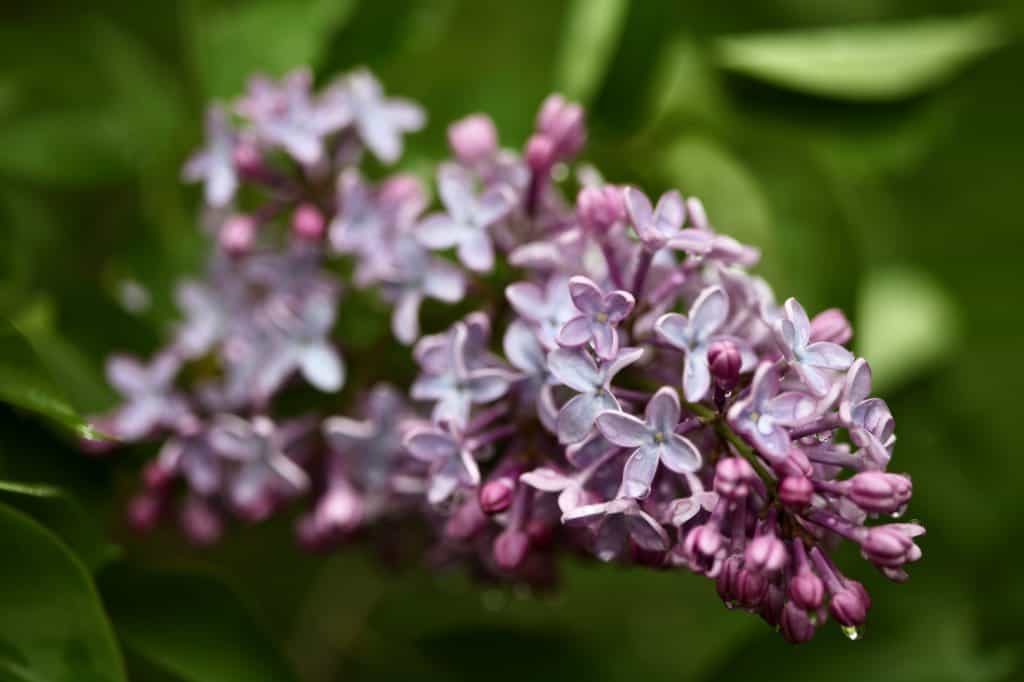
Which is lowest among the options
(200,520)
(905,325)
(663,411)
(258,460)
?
(905,325)

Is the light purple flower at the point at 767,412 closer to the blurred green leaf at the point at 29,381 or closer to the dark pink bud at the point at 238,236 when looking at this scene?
the blurred green leaf at the point at 29,381

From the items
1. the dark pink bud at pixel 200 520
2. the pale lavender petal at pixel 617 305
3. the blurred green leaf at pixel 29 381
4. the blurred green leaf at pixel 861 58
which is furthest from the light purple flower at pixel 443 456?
the blurred green leaf at pixel 861 58

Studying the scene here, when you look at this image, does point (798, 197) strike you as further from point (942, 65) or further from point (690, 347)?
point (690, 347)

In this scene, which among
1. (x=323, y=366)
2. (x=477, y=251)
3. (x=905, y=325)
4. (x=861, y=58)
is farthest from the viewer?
Result: (x=905, y=325)

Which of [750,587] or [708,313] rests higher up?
[708,313]

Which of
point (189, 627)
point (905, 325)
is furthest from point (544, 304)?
point (905, 325)

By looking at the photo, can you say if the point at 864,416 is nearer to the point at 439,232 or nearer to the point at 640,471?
the point at 640,471
